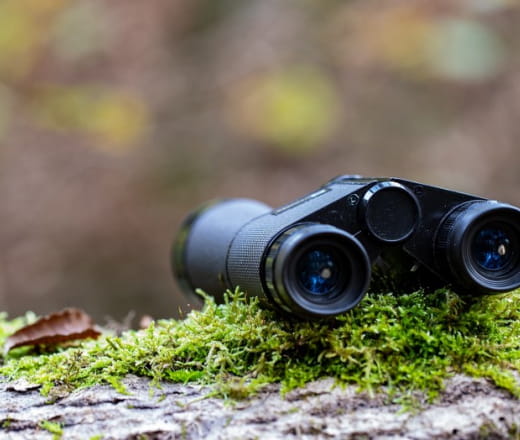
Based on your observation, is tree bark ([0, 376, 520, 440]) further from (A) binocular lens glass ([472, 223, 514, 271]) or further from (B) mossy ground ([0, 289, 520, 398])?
(A) binocular lens glass ([472, 223, 514, 271])

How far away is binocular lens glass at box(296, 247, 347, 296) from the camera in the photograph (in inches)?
54.8

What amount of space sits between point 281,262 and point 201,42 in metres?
5.78

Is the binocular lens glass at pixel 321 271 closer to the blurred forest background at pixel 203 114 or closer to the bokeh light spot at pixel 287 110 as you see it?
the blurred forest background at pixel 203 114

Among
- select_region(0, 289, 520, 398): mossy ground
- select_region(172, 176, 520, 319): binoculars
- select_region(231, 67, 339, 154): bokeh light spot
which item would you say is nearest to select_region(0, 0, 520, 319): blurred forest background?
select_region(231, 67, 339, 154): bokeh light spot

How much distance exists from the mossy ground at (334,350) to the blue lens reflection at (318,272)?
4.0 inches

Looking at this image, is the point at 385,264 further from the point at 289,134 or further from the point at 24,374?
the point at 289,134

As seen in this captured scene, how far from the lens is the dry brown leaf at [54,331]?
1.92 m

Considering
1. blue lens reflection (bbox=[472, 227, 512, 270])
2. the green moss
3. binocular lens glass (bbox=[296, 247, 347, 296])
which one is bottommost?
the green moss

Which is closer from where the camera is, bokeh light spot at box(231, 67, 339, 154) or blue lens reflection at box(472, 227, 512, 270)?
blue lens reflection at box(472, 227, 512, 270)

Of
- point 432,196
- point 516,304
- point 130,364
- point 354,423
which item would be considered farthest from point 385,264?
point 130,364

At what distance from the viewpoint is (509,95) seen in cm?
653

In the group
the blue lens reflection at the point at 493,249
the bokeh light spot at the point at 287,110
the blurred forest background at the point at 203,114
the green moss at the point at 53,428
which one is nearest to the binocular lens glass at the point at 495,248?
the blue lens reflection at the point at 493,249

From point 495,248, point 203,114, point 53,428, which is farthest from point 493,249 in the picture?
point 203,114

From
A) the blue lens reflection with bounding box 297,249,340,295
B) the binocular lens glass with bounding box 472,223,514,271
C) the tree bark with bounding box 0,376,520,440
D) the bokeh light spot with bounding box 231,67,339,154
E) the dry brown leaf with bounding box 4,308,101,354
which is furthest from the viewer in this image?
the bokeh light spot with bounding box 231,67,339,154
